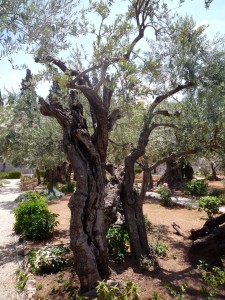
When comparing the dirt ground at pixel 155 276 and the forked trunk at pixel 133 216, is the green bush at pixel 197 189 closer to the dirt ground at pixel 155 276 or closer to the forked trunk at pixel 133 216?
the dirt ground at pixel 155 276

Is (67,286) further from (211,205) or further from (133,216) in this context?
(211,205)

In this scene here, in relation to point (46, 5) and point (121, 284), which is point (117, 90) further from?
point (121, 284)

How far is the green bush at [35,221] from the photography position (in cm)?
1020

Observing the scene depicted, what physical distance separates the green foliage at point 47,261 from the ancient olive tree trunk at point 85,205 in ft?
5.66

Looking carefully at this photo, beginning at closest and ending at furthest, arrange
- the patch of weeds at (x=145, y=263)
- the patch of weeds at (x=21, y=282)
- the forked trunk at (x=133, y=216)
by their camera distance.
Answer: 1. the patch of weeds at (x=21, y=282)
2. the patch of weeds at (x=145, y=263)
3. the forked trunk at (x=133, y=216)

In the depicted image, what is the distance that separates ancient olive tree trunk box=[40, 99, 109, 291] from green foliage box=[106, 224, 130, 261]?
5.59ft

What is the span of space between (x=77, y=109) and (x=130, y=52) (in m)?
1.64

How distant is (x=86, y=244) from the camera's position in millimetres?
5465

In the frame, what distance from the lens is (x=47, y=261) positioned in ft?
23.5

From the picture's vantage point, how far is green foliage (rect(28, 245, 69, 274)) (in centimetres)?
713

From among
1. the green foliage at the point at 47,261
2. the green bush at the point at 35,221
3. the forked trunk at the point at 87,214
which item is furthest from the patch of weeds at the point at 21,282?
the green bush at the point at 35,221

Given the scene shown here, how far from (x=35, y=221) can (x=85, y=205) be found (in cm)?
522

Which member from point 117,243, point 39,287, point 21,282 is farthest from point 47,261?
point 21,282

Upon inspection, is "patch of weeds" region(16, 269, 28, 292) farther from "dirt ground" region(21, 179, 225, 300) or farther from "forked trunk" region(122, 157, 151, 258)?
"forked trunk" region(122, 157, 151, 258)
